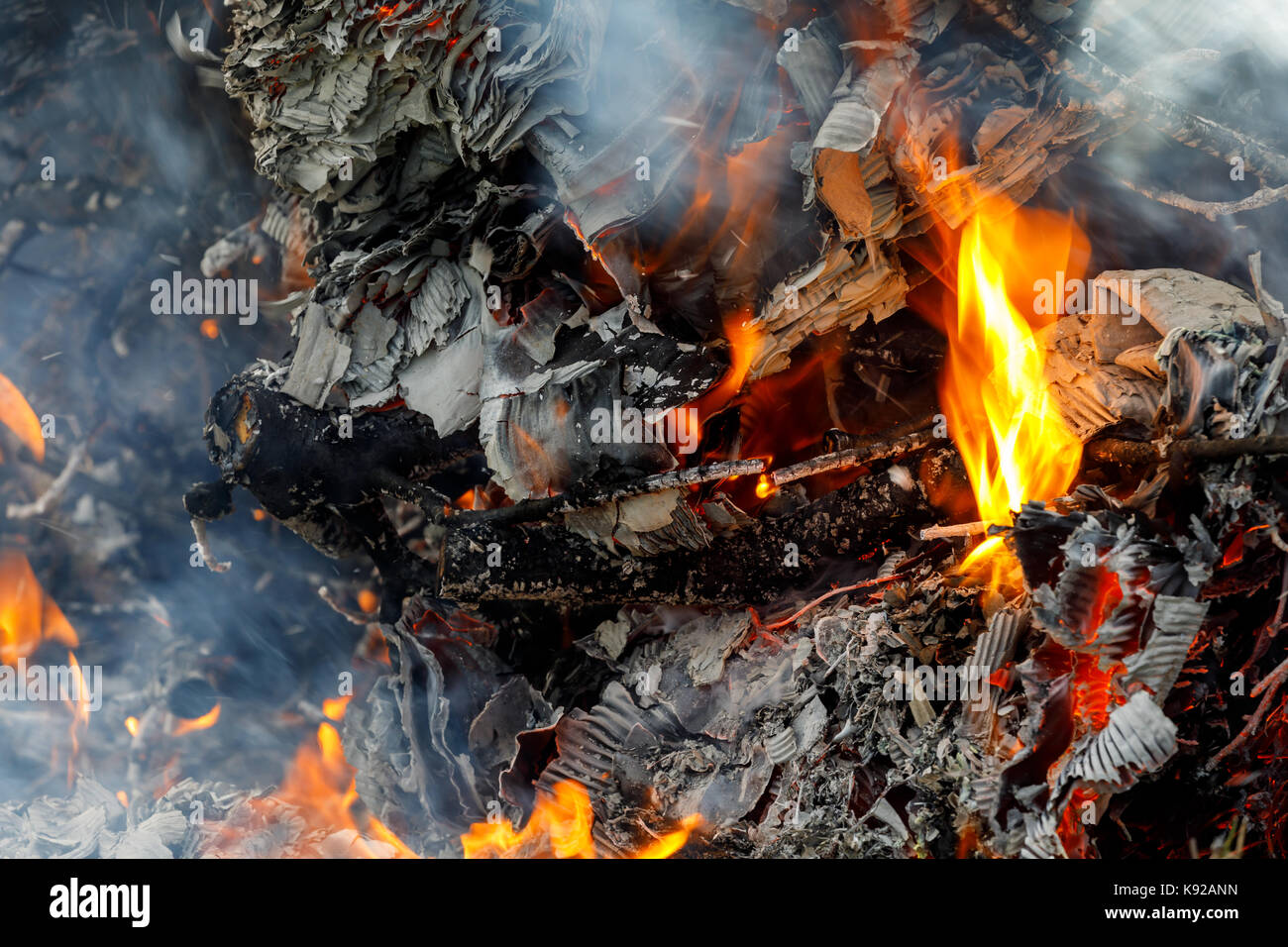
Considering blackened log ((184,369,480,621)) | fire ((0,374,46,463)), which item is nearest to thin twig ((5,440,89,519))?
fire ((0,374,46,463))

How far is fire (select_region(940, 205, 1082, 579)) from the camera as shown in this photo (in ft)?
7.63

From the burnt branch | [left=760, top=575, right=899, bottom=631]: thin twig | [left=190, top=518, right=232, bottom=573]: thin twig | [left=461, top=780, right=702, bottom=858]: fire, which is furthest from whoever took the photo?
[left=190, top=518, right=232, bottom=573]: thin twig

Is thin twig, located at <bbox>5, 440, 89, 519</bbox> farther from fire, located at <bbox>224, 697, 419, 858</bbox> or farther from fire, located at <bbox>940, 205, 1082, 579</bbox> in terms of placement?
fire, located at <bbox>940, 205, 1082, 579</bbox>

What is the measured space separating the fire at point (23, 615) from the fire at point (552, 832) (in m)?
1.76

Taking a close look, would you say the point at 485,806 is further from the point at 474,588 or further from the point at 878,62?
the point at 878,62

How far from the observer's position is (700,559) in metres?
2.75

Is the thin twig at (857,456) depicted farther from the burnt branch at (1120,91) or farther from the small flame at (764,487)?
the burnt branch at (1120,91)

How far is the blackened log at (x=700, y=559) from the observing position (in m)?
2.59

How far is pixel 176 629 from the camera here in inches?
142

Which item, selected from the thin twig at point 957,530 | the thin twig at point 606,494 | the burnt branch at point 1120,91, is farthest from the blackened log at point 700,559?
the burnt branch at point 1120,91

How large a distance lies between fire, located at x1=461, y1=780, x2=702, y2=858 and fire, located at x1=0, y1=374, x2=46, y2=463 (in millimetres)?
2128

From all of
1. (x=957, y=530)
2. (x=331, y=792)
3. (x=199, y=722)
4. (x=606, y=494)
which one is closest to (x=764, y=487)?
(x=606, y=494)
